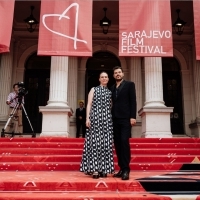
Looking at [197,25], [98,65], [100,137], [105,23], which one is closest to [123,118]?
[100,137]

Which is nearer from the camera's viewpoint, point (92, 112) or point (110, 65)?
point (92, 112)

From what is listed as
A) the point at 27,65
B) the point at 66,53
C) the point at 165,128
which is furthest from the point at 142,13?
the point at 27,65

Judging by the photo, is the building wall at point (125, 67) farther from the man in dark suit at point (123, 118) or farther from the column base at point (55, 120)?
the man in dark suit at point (123, 118)

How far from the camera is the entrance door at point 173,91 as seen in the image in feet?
45.2

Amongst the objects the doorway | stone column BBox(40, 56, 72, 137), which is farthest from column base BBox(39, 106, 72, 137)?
the doorway

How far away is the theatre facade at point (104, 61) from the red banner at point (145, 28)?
30 millimetres

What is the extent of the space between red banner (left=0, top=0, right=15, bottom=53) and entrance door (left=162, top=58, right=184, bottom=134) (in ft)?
27.1

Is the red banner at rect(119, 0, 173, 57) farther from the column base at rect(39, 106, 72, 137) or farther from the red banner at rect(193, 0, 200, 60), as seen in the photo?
the column base at rect(39, 106, 72, 137)

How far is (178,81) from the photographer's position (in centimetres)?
1422

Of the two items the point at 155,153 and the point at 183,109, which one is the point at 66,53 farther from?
the point at 183,109

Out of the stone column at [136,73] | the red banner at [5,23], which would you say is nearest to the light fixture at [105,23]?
the stone column at [136,73]

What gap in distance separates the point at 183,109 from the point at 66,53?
7.60 metres

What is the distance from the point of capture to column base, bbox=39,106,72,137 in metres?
9.16

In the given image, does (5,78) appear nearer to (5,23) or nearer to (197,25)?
(5,23)
